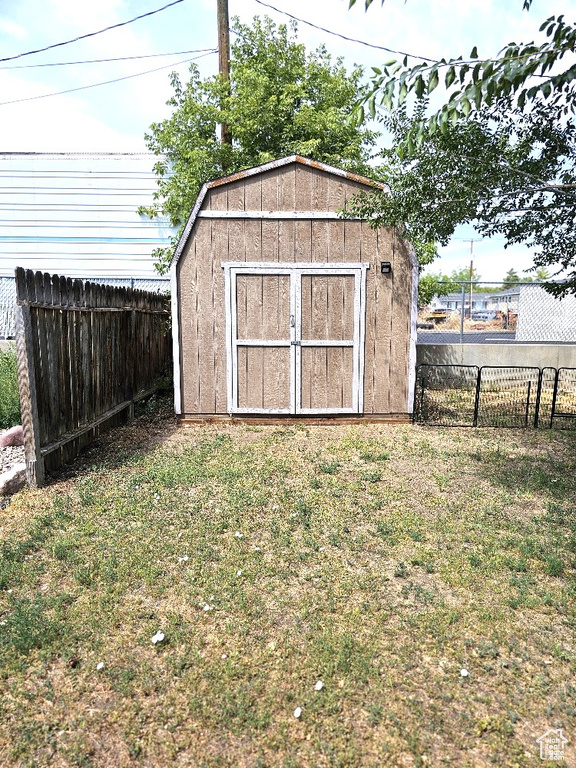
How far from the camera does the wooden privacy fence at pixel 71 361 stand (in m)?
4.38

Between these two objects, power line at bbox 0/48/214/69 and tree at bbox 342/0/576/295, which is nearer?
tree at bbox 342/0/576/295

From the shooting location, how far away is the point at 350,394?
6.94 meters

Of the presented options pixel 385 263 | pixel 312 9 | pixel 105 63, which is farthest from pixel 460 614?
pixel 105 63

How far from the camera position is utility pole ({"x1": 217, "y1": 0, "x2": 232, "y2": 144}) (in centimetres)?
1012

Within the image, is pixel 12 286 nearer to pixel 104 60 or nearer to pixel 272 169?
pixel 104 60

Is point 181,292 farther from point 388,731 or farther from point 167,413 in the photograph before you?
point 388,731

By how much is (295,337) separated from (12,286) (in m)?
9.32

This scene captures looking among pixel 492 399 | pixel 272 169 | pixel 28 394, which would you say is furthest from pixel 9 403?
pixel 492 399

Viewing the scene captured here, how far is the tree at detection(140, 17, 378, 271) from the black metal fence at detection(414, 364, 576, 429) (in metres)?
4.65

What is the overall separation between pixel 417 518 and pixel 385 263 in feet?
12.5

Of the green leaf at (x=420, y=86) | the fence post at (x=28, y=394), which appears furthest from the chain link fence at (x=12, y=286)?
the green leaf at (x=420, y=86)

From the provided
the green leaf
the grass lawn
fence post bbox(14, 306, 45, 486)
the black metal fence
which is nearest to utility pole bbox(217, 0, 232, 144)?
the black metal fence

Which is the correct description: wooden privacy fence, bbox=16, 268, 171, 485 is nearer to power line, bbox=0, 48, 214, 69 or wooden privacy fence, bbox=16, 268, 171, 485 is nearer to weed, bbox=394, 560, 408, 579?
weed, bbox=394, 560, 408, 579

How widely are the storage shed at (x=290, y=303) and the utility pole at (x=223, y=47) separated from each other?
195 inches
